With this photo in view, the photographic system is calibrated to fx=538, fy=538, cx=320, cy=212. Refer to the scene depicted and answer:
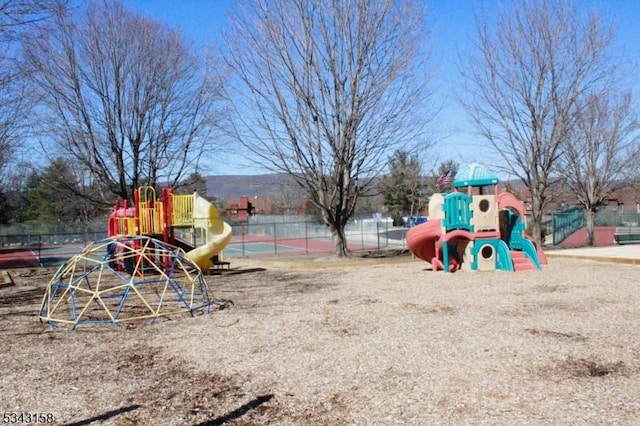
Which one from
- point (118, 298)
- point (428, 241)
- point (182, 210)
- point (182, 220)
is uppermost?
point (182, 210)

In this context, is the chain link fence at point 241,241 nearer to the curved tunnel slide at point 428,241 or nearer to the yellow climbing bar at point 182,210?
the yellow climbing bar at point 182,210

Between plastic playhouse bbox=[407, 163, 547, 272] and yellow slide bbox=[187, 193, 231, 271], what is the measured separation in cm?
595

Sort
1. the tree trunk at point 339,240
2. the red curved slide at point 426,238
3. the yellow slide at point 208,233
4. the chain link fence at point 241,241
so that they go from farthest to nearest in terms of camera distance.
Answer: the chain link fence at point 241,241 → the tree trunk at point 339,240 → the yellow slide at point 208,233 → the red curved slide at point 426,238

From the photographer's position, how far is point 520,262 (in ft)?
46.7

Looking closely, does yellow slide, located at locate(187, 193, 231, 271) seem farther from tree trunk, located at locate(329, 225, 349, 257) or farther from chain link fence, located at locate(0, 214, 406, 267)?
chain link fence, located at locate(0, 214, 406, 267)

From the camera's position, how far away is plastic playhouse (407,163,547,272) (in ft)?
46.2

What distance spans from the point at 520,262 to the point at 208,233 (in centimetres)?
919

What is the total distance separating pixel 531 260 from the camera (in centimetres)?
1441

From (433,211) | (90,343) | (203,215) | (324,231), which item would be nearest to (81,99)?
(203,215)

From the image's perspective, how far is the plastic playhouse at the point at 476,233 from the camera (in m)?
14.1

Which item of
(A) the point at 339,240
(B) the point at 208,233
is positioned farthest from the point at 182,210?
(A) the point at 339,240

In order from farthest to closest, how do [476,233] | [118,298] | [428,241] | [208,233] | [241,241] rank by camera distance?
[241,241], [208,233], [428,241], [476,233], [118,298]

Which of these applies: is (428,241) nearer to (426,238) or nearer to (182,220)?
(426,238)

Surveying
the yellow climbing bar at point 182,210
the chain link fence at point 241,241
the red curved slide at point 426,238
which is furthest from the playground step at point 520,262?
the chain link fence at point 241,241
